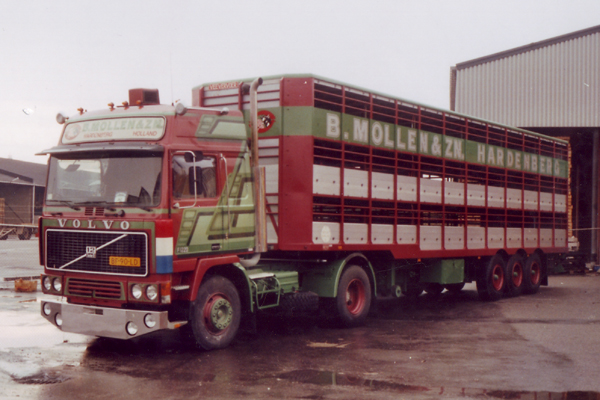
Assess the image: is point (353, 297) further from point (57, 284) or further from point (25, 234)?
point (25, 234)

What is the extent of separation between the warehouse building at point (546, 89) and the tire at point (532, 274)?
320 inches

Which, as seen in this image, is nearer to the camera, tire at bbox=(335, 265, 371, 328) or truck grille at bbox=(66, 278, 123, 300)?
truck grille at bbox=(66, 278, 123, 300)

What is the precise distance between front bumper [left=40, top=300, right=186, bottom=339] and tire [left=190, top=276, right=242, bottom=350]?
0.28 meters

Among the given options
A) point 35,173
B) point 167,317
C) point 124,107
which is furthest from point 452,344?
point 35,173

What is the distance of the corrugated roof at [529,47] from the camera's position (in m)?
23.1

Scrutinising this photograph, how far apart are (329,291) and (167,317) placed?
331cm

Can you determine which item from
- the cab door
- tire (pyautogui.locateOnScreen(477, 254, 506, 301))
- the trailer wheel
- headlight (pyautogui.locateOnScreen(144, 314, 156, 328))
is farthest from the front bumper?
the trailer wheel

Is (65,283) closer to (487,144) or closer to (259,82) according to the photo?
(259,82)

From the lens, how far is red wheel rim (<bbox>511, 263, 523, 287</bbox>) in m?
16.8

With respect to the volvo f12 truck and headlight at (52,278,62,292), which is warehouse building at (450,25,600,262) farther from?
headlight at (52,278,62,292)

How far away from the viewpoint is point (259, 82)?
9.67 m

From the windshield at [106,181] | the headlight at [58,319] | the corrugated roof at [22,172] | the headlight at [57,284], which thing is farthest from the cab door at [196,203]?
the corrugated roof at [22,172]

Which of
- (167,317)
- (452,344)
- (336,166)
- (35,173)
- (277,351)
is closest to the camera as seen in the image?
(167,317)

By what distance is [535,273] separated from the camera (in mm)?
17719
